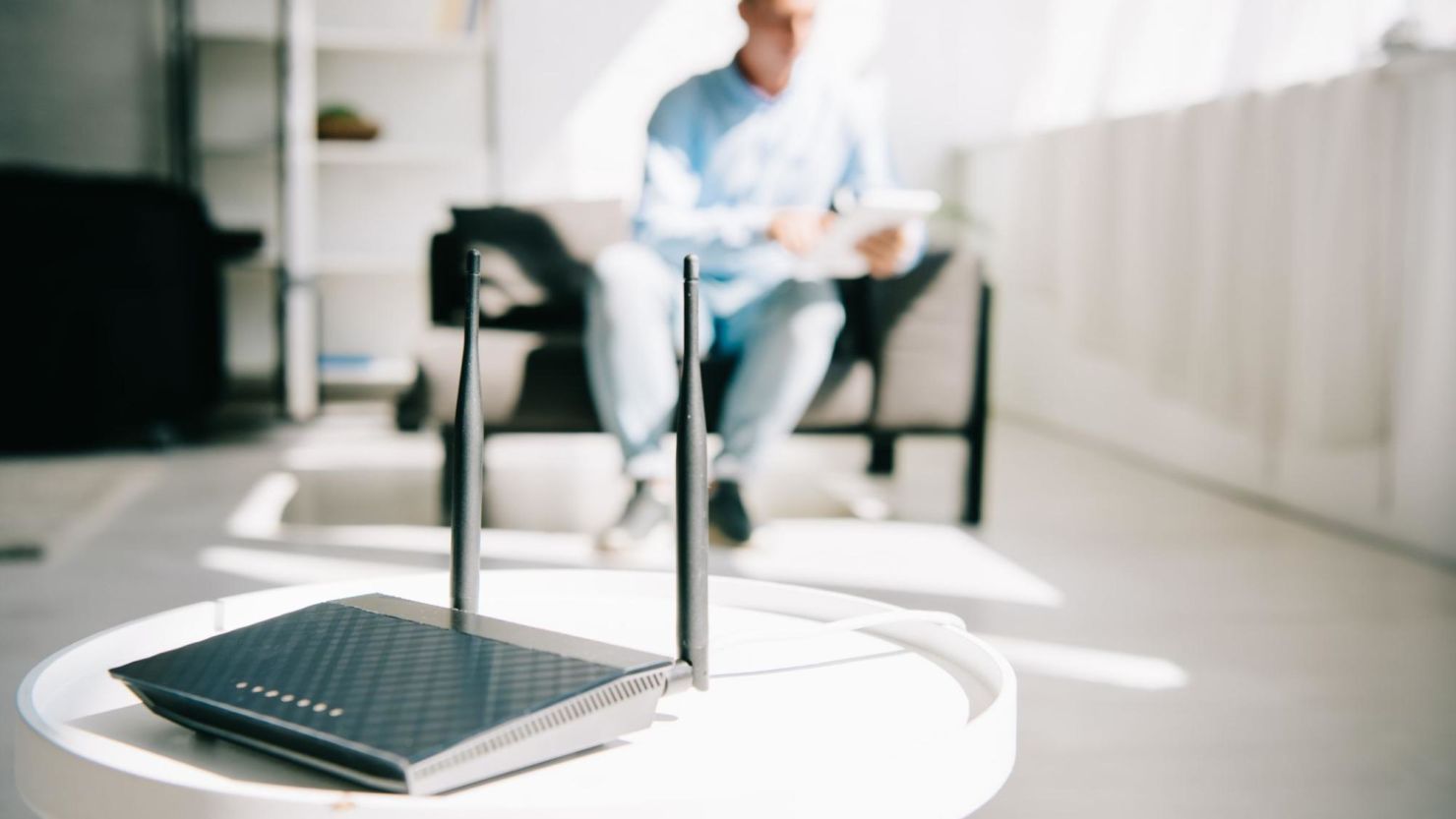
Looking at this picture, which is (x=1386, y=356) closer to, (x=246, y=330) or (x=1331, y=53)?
(x=1331, y=53)

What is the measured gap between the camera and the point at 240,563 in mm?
2062

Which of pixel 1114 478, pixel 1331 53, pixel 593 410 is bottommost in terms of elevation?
pixel 1114 478

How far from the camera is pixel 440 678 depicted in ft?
1.83

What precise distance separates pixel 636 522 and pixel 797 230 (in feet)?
1.79

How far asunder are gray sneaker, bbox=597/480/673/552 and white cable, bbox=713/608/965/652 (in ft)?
4.49

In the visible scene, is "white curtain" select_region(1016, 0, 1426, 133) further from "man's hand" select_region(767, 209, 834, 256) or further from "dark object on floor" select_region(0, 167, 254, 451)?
"dark object on floor" select_region(0, 167, 254, 451)

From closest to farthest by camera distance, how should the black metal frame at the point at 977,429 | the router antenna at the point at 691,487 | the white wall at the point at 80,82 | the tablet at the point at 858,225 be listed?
1. the router antenna at the point at 691,487
2. the tablet at the point at 858,225
3. the black metal frame at the point at 977,429
4. the white wall at the point at 80,82

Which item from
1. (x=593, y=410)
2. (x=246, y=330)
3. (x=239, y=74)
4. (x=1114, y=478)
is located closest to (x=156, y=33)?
(x=239, y=74)

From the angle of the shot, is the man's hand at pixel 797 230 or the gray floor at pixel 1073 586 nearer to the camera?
the gray floor at pixel 1073 586

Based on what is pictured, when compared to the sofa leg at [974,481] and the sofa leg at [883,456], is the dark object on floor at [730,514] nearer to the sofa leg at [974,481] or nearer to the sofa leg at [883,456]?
the sofa leg at [974,481]

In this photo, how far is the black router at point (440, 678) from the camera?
504 millimetres

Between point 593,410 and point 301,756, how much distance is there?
5.85ft

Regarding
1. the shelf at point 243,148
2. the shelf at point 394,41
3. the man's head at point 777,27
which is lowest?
the shelf at point 243,148

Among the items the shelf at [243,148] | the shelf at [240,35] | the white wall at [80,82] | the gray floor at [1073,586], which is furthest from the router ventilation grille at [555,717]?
the white wall at [80,82]
